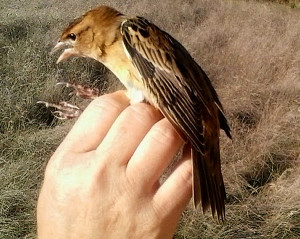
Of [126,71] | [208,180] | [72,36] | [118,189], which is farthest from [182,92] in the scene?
[118,189]

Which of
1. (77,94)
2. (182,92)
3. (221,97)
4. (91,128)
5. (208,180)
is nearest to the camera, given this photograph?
(91,128)

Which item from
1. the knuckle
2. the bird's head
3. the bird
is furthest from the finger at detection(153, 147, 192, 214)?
the bird's head

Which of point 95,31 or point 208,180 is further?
point 95,31

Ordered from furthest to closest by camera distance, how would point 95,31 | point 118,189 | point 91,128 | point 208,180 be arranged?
point 95,31 < point 208,180 < point 91,128 < point 118,189

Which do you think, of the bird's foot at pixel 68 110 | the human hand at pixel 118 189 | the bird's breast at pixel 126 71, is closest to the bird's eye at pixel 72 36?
the bird's breast at pixel 126 71

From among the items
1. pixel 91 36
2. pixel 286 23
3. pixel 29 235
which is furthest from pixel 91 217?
pixel 286 23

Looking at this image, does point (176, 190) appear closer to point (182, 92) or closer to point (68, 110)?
point (182, 92)

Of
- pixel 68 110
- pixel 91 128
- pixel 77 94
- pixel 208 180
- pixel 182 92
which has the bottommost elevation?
pixel 68 110
